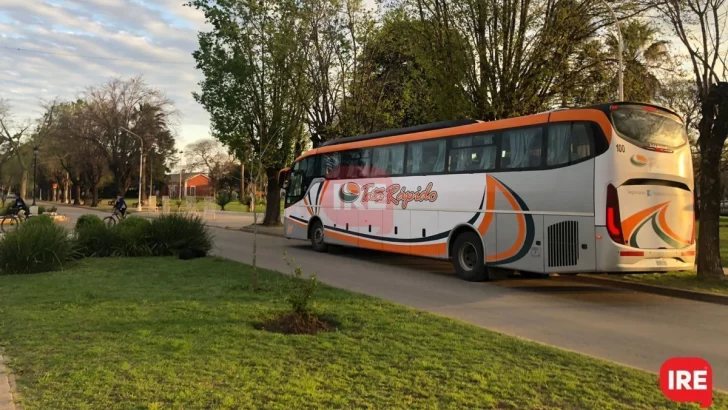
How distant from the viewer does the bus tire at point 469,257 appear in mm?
11867

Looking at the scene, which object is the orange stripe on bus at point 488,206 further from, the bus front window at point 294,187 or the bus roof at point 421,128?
the bus front window at point 294,187

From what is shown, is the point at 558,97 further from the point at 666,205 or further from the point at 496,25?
the point at 666,205

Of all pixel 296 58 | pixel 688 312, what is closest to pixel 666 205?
pixel 688 312

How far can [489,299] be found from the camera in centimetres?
984

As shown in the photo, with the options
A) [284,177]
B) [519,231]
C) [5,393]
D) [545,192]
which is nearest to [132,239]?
[284,177]

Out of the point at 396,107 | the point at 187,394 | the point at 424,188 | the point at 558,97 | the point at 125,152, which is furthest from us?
the point at 125,152

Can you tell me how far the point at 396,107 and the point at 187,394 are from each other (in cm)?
2097

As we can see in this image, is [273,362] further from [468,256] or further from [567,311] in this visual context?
[468,256]

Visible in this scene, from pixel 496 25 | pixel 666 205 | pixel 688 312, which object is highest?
pixel 496 25

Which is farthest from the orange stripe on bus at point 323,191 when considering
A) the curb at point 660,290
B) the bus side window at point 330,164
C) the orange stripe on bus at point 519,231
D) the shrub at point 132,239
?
the curb at point 660,290

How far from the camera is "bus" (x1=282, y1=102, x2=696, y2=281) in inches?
372

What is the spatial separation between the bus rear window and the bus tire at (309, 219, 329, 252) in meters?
10.4

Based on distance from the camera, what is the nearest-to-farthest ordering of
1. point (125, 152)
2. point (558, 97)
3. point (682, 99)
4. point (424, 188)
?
point (424, 188)
point (558, 97)
point (682, 99)
point (125, 152)

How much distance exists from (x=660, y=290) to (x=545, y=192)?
127 inches
